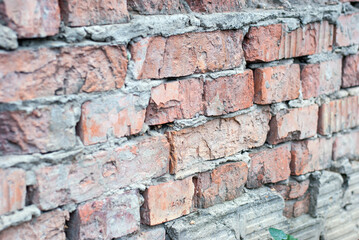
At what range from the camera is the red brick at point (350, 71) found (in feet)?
6.73

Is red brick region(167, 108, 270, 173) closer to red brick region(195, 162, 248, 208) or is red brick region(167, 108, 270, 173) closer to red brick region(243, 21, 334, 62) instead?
red brick region(195, 162, 248, 208)

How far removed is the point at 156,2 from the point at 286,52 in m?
0.63

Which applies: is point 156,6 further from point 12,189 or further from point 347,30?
point 347,30

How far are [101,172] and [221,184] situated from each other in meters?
0.53

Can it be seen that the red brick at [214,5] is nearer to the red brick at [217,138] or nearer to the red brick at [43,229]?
the red brick at [217,138]

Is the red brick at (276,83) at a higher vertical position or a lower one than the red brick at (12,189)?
higher

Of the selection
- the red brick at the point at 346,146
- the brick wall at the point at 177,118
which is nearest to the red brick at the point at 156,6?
the brick wall at the point at 177,118

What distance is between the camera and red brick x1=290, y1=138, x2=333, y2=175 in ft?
6.33

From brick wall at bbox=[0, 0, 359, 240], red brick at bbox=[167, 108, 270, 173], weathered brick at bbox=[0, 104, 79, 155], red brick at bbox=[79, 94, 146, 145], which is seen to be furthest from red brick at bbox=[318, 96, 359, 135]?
weathered brick at bbox=[0, 104, 79, 155]

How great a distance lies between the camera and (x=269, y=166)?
184 centimetres

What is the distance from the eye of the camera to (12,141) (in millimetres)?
1148

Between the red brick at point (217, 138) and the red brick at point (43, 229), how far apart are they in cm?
42

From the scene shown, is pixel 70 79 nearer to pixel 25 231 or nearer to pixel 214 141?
pixel 25 231

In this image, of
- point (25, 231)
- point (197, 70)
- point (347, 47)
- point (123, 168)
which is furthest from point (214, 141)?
point (347, 47)
